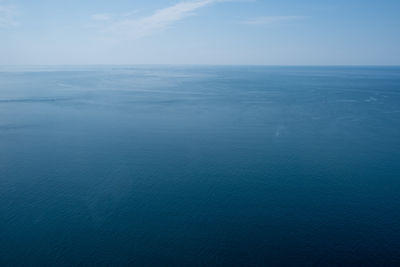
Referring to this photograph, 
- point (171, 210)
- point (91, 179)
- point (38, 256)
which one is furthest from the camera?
point (91, 179)

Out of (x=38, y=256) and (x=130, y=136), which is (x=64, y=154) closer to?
(x=130, y=136)

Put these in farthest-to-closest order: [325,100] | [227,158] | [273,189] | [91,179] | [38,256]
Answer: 1. [325,100]
2. [227,158]
3. [91,179]
4. [273,189]
5. [38,256]

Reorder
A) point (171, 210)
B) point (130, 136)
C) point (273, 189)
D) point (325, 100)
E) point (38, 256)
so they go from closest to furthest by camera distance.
Result: 1. point (38, 256)
2. point (171, 210)
3. point (273, 189)
4. point (130, 136)
5. point (325, 100)

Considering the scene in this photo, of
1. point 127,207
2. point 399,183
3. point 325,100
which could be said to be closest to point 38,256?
point 127,207

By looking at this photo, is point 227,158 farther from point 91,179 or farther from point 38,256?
point 38,256

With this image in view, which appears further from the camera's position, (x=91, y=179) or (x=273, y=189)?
(x=91, y=179)

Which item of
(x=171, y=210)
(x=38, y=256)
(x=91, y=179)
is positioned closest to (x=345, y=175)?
(x=171, y=210)
